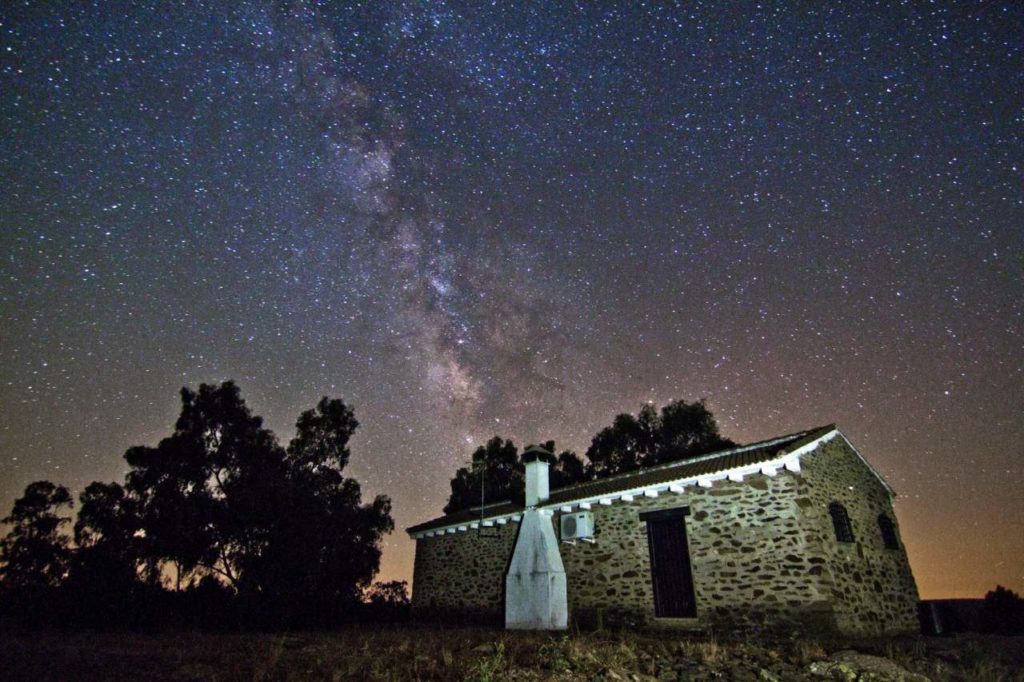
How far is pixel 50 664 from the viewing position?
25.3 ft

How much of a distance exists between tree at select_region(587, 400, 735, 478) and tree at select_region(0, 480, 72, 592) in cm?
2735

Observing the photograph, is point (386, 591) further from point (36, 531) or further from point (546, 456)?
point (36, 531)

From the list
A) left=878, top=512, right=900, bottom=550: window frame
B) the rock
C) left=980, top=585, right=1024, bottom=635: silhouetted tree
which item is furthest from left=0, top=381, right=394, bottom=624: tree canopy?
left=980, top=585, right=1024, bottom=635: silhouetted tree

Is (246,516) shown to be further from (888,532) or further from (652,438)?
(652,438)

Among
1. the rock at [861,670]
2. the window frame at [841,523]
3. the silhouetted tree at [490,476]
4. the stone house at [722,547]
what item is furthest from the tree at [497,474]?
the rock at [861,670]

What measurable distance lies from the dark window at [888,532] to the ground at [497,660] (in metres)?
4.07

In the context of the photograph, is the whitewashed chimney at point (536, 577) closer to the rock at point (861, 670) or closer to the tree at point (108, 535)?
the rock at point (861, 670)

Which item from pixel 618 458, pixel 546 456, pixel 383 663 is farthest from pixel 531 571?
pixel 618 458

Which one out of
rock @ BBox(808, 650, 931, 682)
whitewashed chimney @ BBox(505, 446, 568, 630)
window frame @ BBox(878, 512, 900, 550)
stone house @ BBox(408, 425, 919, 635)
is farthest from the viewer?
window frame @ BBox(878, 512, 900, 550)

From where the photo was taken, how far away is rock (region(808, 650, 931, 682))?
7176 mm

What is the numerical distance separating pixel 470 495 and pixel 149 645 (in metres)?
26.7

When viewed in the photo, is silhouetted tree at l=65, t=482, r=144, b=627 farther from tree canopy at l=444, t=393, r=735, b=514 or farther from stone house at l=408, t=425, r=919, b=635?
tree canopy at l=444, t=393, r=735, b=514

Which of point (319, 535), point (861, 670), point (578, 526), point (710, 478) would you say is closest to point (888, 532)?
point (710, 478)

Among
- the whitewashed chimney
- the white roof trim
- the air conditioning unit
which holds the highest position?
the white roof trim
